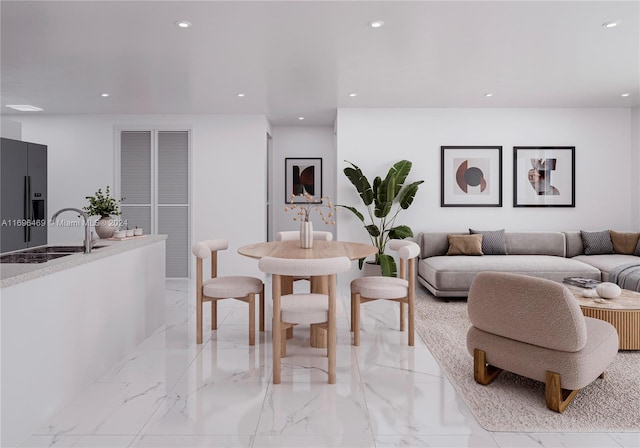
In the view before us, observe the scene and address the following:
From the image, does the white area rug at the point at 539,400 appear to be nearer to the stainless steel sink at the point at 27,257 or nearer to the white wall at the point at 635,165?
the stainless steel sink at the point at 27,257

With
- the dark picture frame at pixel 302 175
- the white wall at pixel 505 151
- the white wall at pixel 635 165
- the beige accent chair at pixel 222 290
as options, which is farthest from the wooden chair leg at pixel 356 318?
the white wall at pixel 635 165

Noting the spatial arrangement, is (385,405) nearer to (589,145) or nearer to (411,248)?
(411,248)

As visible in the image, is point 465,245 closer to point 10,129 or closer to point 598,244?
point 598,244

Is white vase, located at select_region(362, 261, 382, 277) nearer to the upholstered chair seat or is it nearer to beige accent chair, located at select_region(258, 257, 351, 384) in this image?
the upholstered chair seat

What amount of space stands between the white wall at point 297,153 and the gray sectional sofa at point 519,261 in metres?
2.14

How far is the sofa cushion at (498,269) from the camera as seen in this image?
15.2 ft

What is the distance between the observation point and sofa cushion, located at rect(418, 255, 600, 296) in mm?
4641

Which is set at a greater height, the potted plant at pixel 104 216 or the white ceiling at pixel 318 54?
the white ceiling at pixel 318 54

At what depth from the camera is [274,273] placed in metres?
2.58

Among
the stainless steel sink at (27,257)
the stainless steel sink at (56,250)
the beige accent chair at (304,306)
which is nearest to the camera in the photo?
the stainless steel sink at (27,257)

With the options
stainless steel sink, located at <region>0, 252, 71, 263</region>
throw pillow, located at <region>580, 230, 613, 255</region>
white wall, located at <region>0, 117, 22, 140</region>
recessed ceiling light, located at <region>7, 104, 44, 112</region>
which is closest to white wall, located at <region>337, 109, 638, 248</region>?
throw pillow, located at <region>580, 230, 613, 255</region>

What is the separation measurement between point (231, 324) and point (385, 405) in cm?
197

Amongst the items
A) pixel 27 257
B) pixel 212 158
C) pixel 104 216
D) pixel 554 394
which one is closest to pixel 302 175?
pixel 212 158

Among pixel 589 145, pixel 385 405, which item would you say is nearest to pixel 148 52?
pixel 385 405
